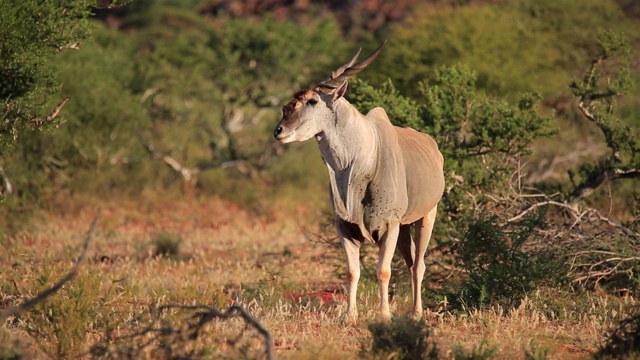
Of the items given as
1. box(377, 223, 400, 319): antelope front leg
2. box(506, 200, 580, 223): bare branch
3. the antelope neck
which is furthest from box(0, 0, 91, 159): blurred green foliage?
box(506, 200, 580, 223): bare branch

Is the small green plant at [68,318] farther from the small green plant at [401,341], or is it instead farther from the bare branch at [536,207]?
the bare branch at [536,207]

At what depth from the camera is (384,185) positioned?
938 centimetres

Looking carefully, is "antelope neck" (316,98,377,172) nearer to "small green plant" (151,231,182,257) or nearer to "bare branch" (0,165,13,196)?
"small green plant" (151,231,182,257)

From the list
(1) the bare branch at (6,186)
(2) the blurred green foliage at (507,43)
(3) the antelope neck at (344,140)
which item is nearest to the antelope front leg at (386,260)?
(3) the antelope neck at (344,140)

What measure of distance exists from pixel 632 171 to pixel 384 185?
4.32 meters

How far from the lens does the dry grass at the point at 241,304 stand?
817 cm

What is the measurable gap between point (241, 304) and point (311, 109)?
7.42 ft

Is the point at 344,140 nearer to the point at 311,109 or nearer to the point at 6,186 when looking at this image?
the point at 311,109

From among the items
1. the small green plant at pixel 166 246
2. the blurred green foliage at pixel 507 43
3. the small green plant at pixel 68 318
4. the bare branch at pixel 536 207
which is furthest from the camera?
the blurred green foliage at pixel 507 43

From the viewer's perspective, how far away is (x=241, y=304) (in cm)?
1016

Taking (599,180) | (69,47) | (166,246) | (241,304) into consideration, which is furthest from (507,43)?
(241,304)

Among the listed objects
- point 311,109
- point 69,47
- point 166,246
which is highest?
point 311,109

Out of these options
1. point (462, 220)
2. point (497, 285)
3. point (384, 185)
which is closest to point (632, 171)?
point (462, 220)

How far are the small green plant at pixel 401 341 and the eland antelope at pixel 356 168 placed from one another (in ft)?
4.95
